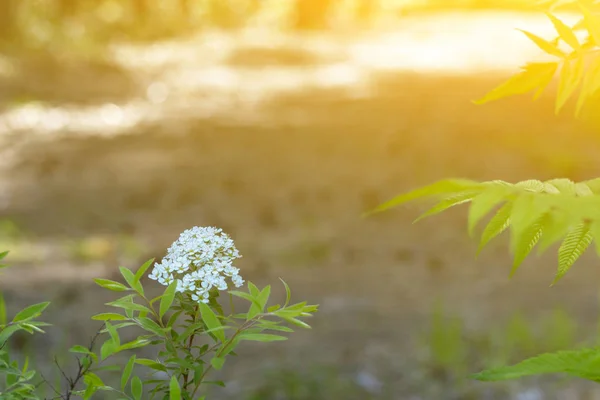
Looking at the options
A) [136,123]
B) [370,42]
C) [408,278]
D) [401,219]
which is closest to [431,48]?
[370,42]

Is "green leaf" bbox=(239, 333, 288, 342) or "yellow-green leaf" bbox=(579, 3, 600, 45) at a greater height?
"yellow-green leaf" bbox=(579, 3, 600, 45)

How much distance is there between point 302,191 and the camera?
25.0 ft

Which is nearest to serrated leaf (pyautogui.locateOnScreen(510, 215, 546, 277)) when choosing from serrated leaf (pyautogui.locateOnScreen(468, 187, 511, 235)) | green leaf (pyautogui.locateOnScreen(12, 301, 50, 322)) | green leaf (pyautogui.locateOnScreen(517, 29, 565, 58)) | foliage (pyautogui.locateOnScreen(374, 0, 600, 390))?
foliage (pyautogui.locateOnScreen(374, 0, 600, 390))

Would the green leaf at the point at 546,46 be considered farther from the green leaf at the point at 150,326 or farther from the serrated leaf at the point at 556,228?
the green leaf at the point at 150,326

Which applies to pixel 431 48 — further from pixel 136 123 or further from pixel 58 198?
pixel 58 198

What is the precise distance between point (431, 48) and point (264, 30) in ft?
17.7

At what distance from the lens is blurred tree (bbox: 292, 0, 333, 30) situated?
25922 mm

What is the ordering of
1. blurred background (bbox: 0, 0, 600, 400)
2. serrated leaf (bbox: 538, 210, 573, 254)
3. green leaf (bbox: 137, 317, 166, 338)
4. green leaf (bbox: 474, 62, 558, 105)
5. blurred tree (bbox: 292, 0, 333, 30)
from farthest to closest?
blurred tree (bbox: 292, 0, 333, 30), blurred background (bbox: 0, 0, 600, 400), green leaf (bbox: 474, 62, 558, 105), green leaf (bbox: 137, 317, 166, 338), serrated leaf (bbox: 538, 210, 573, 254)

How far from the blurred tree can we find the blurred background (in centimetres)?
847

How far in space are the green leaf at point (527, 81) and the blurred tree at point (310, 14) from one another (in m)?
24.9

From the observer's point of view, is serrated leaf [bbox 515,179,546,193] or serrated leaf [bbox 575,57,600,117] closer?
serrated leaf [bbox 515,179,546,193]

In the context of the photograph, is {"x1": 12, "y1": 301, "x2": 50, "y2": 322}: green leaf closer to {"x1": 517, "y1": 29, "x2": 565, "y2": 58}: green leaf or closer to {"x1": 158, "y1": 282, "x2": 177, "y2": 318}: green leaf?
{"x1": 158, "y1": 282, "x2": 177, "y2": 318}: green leaf

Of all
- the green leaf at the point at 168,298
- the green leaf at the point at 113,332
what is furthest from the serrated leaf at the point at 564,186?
the green leaf at the point at 113,332

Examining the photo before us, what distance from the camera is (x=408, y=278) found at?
18.3 feet
